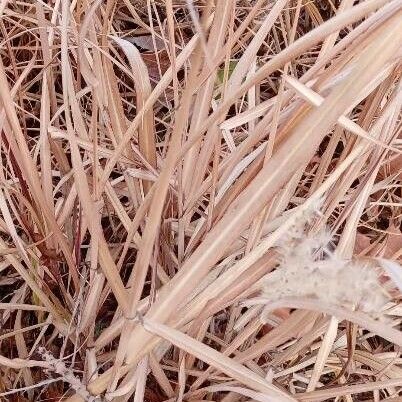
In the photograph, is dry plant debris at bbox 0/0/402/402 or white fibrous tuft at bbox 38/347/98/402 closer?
dry plant debris at bbox 0/0/402/402

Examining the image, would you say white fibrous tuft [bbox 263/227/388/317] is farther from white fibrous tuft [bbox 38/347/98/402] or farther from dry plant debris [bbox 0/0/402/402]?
white fibrous tuft [bbox 38/347/98/402]

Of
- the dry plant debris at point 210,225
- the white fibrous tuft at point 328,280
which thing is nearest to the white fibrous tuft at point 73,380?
the dry plant debris at point 210,225

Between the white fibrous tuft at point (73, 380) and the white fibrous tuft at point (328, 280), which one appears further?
the white fibrous tuft at point (73, 380)

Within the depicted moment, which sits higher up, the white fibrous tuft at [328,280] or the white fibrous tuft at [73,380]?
the white fibrous tuft at [328,280]

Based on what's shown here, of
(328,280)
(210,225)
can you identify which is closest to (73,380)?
(210,225)

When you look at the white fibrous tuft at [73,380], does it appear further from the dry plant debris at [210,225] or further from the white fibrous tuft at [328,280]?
the white fibrous tuft at [328,280]

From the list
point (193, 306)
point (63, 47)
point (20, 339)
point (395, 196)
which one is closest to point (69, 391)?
point (20, 339)

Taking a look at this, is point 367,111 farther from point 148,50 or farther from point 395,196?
point 148,50

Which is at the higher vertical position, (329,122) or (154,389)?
(329,122)

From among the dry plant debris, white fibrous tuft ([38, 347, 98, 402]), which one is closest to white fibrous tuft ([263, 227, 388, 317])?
the dry plant debris
